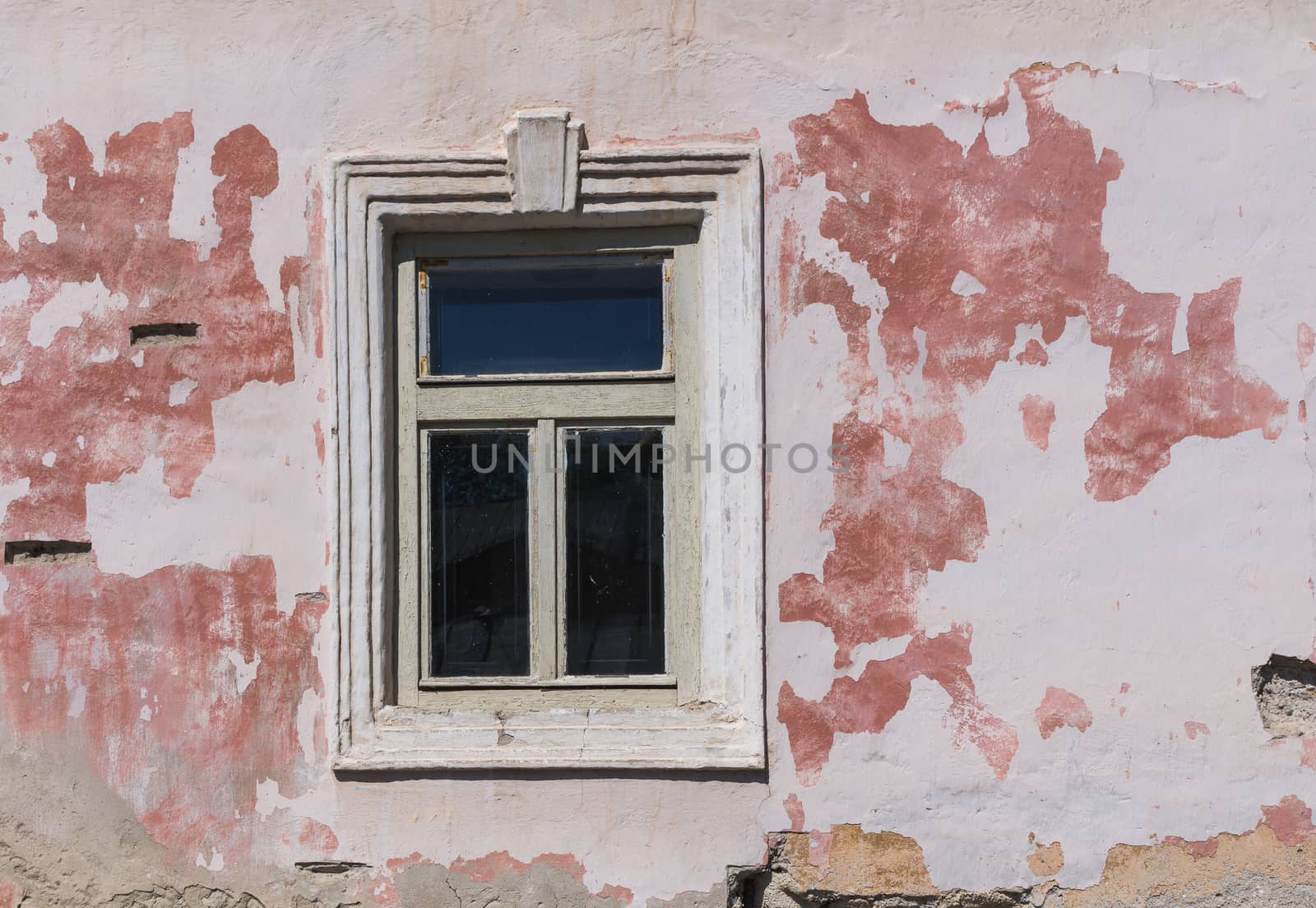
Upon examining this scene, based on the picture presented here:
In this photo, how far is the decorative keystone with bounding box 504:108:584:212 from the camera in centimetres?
269

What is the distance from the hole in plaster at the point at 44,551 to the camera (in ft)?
8.95

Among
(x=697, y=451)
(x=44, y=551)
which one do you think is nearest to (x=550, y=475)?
(x=697, y=451)

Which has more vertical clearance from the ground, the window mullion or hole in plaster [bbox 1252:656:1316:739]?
Result: the window mullion

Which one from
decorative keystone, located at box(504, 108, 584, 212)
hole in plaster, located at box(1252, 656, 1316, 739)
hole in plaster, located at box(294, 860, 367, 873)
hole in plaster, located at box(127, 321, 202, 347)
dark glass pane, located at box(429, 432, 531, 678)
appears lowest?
hole in plaster, located at box(294, 860, 367, 873)

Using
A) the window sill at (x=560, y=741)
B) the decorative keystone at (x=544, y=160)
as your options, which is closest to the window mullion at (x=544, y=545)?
the window sill at (x=560, y=741)

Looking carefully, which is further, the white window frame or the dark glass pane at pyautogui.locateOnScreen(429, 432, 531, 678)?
the dark glass pane at pyautogui.locateOnScreen(429, 432, 531, 678)

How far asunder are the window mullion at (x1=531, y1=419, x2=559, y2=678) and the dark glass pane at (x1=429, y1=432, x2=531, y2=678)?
0.03m

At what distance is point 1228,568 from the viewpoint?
8.54 feet

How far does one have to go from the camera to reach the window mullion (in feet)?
9.12

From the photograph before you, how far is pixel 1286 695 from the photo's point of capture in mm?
2605

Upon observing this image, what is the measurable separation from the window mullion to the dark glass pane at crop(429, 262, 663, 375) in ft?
0.65

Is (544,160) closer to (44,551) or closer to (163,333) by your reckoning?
(163,333)

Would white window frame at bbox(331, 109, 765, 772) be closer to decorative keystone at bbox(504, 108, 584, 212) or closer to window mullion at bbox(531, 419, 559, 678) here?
decorative keystone at bbox(504, 108, 584, 212)

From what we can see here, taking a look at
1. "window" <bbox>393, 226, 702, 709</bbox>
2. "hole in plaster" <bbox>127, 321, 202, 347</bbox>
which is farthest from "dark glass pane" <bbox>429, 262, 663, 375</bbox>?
"hole in plaster" <bbox>127, 321, 202, 347</bbox>
